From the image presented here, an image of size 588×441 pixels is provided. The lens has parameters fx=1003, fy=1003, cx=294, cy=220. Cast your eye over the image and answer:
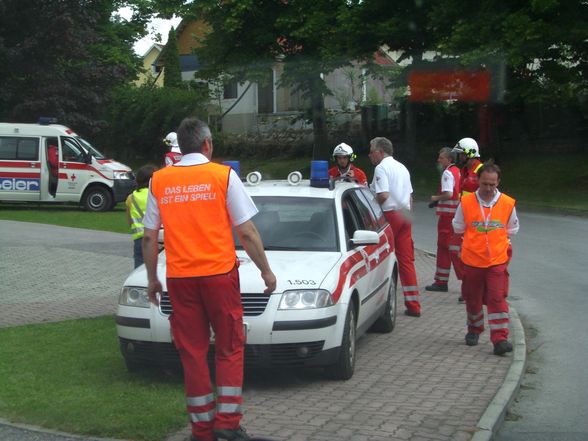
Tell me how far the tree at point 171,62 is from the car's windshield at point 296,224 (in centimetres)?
5070

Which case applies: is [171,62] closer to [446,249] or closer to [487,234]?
[446,249]

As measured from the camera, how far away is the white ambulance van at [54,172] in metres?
27.3

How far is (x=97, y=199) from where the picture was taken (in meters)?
27.5

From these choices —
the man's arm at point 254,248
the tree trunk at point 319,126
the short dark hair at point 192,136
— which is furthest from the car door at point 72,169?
the man's arm at point 254,248

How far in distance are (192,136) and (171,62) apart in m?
55.0

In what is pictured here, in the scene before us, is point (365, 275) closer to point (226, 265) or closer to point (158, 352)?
point (158, 352)

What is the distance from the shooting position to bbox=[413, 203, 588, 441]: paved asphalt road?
23.1ft

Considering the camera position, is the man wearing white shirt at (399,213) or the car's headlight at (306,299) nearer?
the car's headlight at (306,299)

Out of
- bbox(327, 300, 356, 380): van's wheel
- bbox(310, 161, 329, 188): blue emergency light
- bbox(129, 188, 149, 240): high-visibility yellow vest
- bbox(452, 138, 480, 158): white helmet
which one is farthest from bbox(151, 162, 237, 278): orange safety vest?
bbox(452, 138, 480, 158): white helmet

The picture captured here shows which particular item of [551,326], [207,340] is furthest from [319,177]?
[207,340]

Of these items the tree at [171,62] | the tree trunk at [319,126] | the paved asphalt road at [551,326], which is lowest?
the paved asphalt road at [551,326]

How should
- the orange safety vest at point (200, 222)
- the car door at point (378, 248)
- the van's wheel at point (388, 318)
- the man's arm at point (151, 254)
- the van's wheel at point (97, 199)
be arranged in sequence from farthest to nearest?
the van's wheel at point (97, 199) → the van's wheel at point (388, 318) → the car door at point (378, 248) → the man's arm at point (151, 254) → the orange safety vest at point (200, 222)

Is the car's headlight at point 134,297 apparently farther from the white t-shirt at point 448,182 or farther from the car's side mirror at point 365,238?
the white t-shirt at point 448,182

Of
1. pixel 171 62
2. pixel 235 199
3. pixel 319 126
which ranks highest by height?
pixel 171 62
